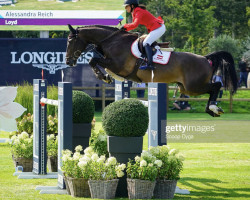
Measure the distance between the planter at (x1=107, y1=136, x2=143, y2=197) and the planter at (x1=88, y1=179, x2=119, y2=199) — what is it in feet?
0.70

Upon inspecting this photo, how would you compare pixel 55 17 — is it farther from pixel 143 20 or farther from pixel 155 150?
pixel 155 150

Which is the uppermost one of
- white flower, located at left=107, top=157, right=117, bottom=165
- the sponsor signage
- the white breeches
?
the sponsor signage

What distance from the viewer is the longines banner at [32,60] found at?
1680 centimetres

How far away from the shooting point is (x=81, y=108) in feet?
18.9

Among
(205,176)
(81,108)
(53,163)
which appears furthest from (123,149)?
(53,163)

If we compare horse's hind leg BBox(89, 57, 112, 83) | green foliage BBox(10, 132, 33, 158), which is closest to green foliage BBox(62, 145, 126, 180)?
green foliage BBox(10, 132, 33, 158)

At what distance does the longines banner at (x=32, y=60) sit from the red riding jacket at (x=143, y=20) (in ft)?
30.5

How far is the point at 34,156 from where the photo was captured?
6.41 meters

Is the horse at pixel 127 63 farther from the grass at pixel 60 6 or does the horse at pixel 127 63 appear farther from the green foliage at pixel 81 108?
the grass at pixel 60 6

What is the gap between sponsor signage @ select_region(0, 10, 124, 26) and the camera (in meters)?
18.0

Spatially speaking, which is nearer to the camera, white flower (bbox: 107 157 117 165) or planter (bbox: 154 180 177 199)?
white flower (bbox: 107 157 117 165)

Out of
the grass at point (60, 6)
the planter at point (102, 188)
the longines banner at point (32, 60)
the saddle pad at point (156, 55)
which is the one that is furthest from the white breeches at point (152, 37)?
the grass at point (60, 6)

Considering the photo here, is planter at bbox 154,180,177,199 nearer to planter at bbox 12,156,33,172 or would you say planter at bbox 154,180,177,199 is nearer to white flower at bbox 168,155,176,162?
white flower at bbox 168,155,176,162

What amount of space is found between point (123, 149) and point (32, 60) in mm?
12568
